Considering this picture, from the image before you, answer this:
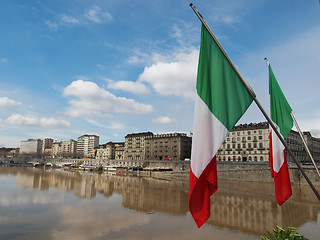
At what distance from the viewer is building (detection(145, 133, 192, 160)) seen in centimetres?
12256

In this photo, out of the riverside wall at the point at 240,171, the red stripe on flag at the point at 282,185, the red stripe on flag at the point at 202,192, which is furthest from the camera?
the riverside wall at the point at 240,171

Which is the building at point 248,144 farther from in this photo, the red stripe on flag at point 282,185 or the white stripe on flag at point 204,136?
the white stripe on flag at point 204,136

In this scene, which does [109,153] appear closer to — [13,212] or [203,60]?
[13,212]

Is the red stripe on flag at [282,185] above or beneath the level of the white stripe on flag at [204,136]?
beneath

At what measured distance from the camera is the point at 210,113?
6.94 meters

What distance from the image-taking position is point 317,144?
429 ft

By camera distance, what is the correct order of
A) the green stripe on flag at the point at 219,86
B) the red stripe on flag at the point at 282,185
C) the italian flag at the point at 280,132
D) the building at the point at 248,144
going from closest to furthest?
the green stripe on flag at the point at 219,86 < the red stripe on flag at the point at 282,185 < the italian flag at the point at 280,132 < the building at the point at 248,144

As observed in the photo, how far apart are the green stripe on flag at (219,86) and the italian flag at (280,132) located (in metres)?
3.50

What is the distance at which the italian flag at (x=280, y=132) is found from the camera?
961 cm

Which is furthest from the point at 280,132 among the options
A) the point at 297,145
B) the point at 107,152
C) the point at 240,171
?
the point at 107,152

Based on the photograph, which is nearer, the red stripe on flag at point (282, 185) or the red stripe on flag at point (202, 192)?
the red stripe on flag at point (202, 192)

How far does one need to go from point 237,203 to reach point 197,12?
3586 cm

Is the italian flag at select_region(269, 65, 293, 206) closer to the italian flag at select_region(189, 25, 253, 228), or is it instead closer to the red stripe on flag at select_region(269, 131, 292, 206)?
the red stripe on flag at select_region(269, 131, 292, 206)

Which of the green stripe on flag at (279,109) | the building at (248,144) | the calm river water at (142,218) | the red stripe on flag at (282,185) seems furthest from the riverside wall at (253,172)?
the green stripe on flag at (279,109)
